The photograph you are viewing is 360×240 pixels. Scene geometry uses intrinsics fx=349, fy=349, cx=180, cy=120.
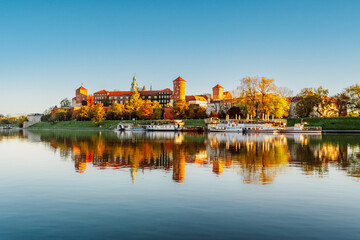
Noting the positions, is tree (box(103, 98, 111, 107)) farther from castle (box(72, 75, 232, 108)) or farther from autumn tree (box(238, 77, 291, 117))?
autumn tree (box(238, 77, 291, 117))

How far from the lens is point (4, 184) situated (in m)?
14.6

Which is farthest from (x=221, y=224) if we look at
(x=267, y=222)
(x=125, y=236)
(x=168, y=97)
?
(x=168, y=97)

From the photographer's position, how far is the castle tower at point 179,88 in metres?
146

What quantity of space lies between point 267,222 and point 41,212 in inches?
254

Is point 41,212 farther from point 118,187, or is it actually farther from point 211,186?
point 211,186

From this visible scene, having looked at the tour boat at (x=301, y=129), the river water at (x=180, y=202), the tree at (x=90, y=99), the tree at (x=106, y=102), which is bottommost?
the river water at (x=180, y=202)

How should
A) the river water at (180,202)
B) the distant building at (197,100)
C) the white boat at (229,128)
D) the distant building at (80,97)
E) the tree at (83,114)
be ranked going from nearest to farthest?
1. the river water at (180,202)
2. the white boat at (229,128)
3. the tree at (83,114)
4. the distant building at (197,100)
5. the distant building at (80,97)

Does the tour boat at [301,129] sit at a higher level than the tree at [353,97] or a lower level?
lower

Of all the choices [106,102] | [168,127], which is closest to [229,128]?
[168,127]

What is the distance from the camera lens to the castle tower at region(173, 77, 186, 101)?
481 ft

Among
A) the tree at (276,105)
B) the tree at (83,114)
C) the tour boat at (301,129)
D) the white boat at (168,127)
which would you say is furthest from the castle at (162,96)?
the tour boat at (301,129)

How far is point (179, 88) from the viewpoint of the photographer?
14662 centimetres

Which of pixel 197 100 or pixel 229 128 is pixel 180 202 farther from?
pixel 197 100

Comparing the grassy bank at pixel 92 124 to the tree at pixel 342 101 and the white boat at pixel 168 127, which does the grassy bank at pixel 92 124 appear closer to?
the white boat at pixel 168 127
